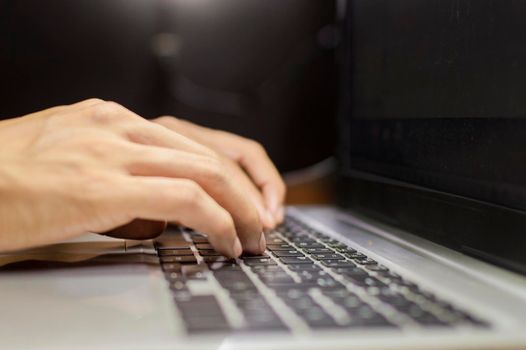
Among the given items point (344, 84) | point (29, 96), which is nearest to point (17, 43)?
point (29, 96)

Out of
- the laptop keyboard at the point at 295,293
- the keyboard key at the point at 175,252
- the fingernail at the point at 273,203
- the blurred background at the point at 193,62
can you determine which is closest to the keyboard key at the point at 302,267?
the laptop keyboard at the point at 295,293

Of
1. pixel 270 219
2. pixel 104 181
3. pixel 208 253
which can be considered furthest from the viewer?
pixel 270 219

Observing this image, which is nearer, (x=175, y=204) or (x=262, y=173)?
(x=175, y=204)

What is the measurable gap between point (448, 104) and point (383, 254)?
17cm

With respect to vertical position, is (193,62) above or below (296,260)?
above

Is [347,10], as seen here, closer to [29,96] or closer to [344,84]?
[344,84]

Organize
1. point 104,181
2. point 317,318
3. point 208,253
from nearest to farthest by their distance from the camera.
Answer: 1. point 317,318
2. point 104,181
3. point 208,253

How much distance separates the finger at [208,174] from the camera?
0.59m

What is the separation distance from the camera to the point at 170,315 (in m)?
0.45

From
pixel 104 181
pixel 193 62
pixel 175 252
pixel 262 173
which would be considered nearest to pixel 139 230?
pixel 175 252

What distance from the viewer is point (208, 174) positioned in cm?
62

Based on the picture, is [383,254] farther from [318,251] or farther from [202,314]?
[202,314]

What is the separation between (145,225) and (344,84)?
0.48 meters

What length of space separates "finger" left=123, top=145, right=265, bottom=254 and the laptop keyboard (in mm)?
25
